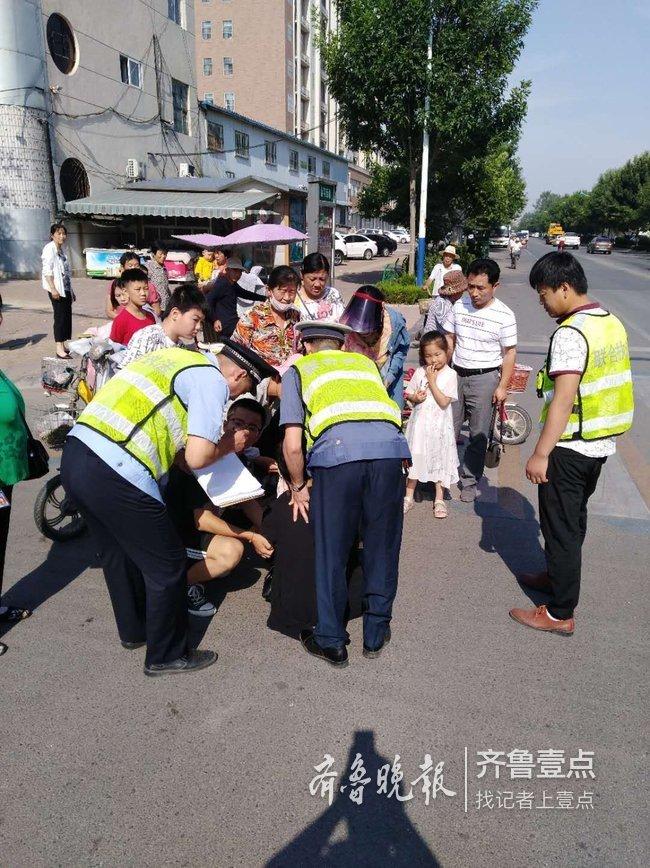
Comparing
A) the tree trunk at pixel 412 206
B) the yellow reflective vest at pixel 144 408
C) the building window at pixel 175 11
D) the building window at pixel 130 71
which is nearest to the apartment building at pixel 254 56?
the building window at pixel 175 11

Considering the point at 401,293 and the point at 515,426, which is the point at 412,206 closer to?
the point at 401,293

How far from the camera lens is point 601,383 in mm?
2990

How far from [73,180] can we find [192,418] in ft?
69.6

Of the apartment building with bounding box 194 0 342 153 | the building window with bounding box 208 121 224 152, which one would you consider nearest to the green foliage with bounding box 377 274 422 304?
the building window with bounding box 208 121 224 152

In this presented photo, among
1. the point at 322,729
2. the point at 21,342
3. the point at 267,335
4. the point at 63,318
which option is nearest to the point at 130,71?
the point at 21,342

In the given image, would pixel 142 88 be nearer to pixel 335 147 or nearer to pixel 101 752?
pixel 101 752

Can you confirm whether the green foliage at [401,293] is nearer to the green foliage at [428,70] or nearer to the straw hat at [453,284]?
the green foliage at [428,70]

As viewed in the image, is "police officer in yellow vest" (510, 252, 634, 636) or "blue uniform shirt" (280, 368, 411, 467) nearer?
"blue uniform shirt" (280, 368, 411, 467)

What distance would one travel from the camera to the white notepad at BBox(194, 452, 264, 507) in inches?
120

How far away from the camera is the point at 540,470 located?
3.05 meters

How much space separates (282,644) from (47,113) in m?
20.2

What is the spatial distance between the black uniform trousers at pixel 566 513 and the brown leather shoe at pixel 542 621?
12 centimetres

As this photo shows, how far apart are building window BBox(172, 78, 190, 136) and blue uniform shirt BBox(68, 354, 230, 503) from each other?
26.7 m

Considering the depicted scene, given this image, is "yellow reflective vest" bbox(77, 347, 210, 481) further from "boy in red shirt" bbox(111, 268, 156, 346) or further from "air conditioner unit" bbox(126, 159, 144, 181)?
"air conditioner unit" bbox(126, 159, 144, 181)
